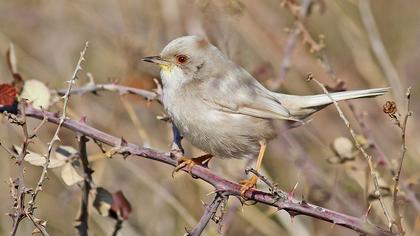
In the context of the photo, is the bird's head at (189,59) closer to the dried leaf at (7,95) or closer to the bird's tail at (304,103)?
the bird's tail at (304,103)

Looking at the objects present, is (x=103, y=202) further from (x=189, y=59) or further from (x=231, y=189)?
(x=189, y=59)

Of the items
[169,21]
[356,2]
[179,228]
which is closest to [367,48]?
[356,2]

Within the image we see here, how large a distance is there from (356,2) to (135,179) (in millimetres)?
2463

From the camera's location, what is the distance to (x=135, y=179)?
642 centimetres

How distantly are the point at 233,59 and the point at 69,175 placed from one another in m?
1.64

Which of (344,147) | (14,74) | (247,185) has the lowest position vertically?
(247,185)

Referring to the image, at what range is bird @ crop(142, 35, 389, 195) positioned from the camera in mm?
3773

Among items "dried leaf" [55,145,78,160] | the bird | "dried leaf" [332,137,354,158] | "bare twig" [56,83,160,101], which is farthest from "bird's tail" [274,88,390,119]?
"dried leaf" [55,145,78,160]

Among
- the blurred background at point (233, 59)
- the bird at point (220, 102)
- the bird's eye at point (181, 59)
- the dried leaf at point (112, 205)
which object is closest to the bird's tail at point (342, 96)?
the bird at point (220, 102)

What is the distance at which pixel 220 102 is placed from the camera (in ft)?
12.7

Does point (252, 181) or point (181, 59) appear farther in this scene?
point (181, 59)

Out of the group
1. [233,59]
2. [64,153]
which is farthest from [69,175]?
[233,59]

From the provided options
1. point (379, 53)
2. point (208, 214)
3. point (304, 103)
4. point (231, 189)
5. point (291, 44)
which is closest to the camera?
point (208, 214)

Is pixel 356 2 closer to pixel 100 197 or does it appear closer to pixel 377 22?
pixel 377 22
